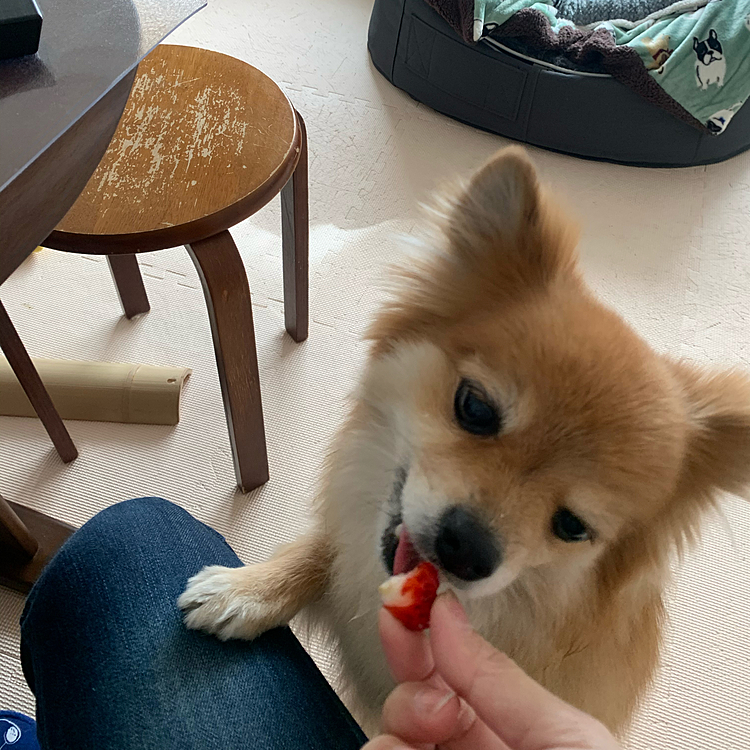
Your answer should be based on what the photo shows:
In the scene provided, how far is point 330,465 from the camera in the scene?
107cm

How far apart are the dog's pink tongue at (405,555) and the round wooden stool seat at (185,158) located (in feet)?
2.13

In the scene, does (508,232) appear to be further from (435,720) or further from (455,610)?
(435,720)

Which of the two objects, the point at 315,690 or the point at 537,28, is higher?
the point at 537,28

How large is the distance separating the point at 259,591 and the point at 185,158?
80 cm

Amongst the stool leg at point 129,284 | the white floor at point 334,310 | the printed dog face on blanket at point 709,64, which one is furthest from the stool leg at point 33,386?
the printed dog face on blanket at point 709,64

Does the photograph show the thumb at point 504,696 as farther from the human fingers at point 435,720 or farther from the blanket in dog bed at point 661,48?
the blanket in dog bed at point 661,48

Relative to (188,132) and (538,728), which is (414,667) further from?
(188,132)

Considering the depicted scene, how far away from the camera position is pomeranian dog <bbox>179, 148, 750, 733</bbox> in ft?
2.48

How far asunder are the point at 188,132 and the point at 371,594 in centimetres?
94

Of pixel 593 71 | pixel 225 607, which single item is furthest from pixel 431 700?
pixel 593 71

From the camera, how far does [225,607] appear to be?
2.96 feet

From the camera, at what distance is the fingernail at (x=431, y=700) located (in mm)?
619

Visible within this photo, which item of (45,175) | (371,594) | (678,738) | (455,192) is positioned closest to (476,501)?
(371,594)

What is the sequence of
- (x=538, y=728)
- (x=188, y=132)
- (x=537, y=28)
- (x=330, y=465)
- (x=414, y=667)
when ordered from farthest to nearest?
(x=537, y=28)
(x=188, y=132)
(x=330, y=465)
(x=414, y=667)
(x=538, y=728)
